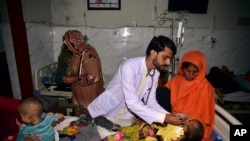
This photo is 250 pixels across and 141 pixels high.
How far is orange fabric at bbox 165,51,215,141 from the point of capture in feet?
8.04

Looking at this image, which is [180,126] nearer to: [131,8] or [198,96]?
[198,96]

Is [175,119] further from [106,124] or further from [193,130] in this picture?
[106,124]

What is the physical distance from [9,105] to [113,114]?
1.28 meters

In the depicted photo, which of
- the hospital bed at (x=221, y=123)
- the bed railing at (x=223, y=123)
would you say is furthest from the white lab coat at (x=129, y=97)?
the bed railing at (x=223, y=123)

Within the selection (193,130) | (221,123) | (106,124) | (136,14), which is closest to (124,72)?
(106,124)

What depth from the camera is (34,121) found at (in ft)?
6.82

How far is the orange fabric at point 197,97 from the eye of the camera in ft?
8.04

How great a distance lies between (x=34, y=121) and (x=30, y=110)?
6.0 inches

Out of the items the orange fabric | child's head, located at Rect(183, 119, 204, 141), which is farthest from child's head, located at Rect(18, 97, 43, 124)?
the orange fabric

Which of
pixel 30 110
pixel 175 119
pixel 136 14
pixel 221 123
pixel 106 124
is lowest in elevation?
pixel 106 124

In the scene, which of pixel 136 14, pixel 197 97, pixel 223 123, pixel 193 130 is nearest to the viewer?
pixel 193 130

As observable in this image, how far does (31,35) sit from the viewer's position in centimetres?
409

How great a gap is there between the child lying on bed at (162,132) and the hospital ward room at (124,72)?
0.4 inches

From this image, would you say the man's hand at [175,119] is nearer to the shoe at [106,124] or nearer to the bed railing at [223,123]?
the bed railing at [223,123]
